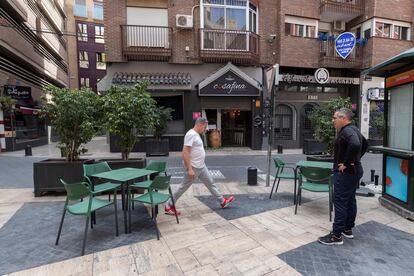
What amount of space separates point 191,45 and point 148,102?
838 cm

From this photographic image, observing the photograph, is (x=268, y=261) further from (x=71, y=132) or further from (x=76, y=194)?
(x=71, y=132)

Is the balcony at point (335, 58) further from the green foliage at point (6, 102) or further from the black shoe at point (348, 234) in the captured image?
the green foliage at point (6, 102)

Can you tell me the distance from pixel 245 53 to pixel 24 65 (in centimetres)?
1530

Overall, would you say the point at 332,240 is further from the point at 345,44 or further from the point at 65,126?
the point at 345,44

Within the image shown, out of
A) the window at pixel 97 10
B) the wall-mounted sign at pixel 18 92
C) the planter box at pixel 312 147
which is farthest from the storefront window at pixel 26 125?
the window at pixel 97 10

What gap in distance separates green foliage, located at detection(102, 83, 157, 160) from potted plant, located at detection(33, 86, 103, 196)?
0.41 metres

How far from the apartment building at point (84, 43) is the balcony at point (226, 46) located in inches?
927

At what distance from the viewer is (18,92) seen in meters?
15.1

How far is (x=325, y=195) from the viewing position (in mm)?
5770

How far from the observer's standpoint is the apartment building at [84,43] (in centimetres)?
3291

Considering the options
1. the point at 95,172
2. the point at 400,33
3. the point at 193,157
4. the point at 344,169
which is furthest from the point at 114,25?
the point at 400,33

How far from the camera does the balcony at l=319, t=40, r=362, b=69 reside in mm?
14305

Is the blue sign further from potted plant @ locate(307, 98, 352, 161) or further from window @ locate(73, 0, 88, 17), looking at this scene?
window @ locate(73, 0, 88, 17)

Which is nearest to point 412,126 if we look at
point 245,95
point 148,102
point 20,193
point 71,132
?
point 148,102
